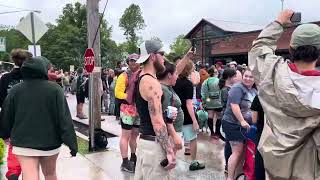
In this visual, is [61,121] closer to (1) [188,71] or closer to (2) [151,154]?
(2) [151,154]

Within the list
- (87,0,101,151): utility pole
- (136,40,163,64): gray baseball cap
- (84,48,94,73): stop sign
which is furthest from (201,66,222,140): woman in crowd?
(136,40,163,64): gray baseball cap

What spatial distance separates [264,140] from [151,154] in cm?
136

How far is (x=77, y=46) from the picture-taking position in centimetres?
6284

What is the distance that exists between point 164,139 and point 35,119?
1386 millimetres

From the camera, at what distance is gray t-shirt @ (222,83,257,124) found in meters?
5.25

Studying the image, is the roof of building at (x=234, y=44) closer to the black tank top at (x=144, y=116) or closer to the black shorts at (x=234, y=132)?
the black shorts at (x=234, y=132)

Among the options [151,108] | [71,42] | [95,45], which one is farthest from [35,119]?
[71,42]

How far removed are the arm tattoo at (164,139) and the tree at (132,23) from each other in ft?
259

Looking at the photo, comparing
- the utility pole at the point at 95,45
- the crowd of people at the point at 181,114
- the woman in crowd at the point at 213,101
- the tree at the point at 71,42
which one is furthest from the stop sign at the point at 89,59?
the tree at the point at 71,42

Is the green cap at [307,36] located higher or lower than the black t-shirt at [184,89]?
higher

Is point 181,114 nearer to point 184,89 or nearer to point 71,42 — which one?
point 184,89

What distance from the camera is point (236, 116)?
16.8 feet

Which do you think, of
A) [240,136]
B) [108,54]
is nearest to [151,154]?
[240,136]

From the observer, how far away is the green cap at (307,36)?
107 inches
